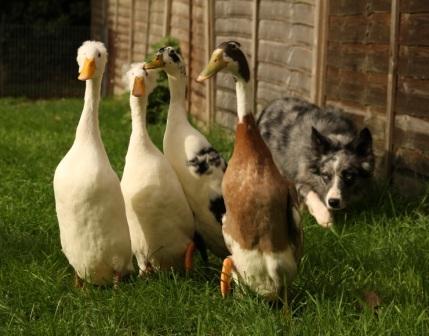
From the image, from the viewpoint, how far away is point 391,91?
6242mm

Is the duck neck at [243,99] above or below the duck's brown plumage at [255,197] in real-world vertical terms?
above

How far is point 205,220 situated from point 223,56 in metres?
1.01

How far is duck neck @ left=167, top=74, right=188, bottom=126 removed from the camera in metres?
4.37

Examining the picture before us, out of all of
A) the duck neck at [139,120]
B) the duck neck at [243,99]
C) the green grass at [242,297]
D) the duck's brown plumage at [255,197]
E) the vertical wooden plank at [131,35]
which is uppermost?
the vertical wooden plank at [131,35]

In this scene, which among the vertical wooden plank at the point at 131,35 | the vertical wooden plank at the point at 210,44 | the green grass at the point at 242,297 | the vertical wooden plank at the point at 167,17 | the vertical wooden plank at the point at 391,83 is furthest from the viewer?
the vertical wooden plank at the point at 131,35

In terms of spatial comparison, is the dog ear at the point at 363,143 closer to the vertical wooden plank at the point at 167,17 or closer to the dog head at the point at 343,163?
the dog head at the point at 343,163

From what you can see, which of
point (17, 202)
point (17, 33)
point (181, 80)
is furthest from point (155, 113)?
point (17, 33)

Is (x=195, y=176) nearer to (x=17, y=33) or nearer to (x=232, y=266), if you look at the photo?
(x=232, y=266)

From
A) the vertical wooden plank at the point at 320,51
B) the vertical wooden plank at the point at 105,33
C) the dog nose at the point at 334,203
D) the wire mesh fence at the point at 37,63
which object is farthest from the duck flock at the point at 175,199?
the wire mesh fence at the point at 37,63

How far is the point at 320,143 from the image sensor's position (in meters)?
6.07

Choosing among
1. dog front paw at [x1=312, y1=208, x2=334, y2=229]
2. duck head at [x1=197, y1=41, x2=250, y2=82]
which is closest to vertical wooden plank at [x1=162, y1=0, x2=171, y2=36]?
dog front paw at [x1=312, y1=208, x2=334, y2=229]

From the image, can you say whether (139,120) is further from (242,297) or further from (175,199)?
(242,297)

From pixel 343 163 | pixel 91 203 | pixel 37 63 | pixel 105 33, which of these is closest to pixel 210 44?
pixel 343 163

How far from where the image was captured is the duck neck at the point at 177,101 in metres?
4.37
